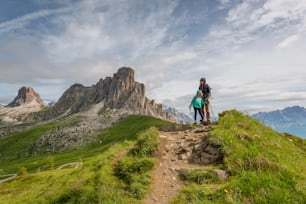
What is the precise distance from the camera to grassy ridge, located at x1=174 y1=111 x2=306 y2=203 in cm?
1124

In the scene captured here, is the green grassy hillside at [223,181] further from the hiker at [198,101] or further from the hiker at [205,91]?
the hiker at [205,91]

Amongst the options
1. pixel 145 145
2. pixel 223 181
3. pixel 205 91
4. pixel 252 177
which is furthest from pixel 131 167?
pixel 205 91

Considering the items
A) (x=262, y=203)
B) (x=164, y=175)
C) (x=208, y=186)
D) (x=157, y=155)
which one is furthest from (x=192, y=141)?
(x=262, y=203)

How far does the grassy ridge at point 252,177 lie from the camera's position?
11242 millimetres

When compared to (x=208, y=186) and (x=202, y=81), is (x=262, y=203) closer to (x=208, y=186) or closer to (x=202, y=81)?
(x=208, y=186)

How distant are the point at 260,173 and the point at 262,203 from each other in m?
2.02

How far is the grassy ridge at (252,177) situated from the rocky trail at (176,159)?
0.82m

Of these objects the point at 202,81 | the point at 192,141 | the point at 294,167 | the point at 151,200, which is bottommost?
the point at 151,200

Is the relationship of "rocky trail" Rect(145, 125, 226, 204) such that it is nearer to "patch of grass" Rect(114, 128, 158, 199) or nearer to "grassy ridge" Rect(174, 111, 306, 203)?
"patch of grass" Rect(114, 128, 158, 199)

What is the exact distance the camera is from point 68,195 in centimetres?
1513

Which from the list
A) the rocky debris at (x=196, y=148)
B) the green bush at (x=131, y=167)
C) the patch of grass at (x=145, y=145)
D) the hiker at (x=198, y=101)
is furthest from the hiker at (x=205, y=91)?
the green bush at (x=131, y=167)

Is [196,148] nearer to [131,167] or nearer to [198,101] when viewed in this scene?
Answer: [131,167]

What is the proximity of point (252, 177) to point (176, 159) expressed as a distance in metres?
6.06

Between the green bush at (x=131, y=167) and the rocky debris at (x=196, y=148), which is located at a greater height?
the rocky debris at (x=196, y=148)
